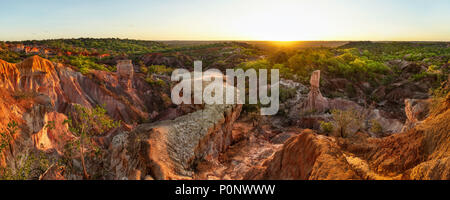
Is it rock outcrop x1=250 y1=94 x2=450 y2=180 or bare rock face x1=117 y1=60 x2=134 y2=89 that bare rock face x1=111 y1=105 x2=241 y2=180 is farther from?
bare rock face x1=117 y1=60 x2=134 y2=89

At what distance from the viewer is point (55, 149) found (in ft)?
43.6

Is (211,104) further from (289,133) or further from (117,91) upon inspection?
(117,91)

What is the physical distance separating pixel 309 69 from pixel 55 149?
40.7 metres

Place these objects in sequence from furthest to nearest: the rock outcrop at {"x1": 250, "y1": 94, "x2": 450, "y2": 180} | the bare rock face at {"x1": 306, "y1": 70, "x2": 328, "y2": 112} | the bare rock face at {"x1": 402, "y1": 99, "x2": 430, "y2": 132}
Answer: the bare rock face at {"x1": 306, "y1": 70, "x2": 328, "y2": 112} → the bare rock face at {"x1": 402, "y1": 99, "x2": 430, "y2": 132} → the rock outcrop at {"x1": 250, "y1": 94, "x2": 450, "y2": 180}

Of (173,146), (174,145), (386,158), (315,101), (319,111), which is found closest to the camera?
(386,158)

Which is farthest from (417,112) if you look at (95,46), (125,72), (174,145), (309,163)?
(95,46)

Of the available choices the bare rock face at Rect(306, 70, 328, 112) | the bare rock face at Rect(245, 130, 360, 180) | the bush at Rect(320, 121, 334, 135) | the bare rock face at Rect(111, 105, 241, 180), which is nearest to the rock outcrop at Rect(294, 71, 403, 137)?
the bare rock face at Rect(306, 70, 328, 112)

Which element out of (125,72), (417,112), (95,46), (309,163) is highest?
(95,46)

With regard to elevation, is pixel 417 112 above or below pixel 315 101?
above

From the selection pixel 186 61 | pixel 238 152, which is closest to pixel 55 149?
pixel 238 152

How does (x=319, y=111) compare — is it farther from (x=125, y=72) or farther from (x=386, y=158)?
(x=125, y=72)

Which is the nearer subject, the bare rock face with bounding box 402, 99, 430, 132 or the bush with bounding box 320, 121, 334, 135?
the bare rock face with bounding box 402, 99, 430, 132
